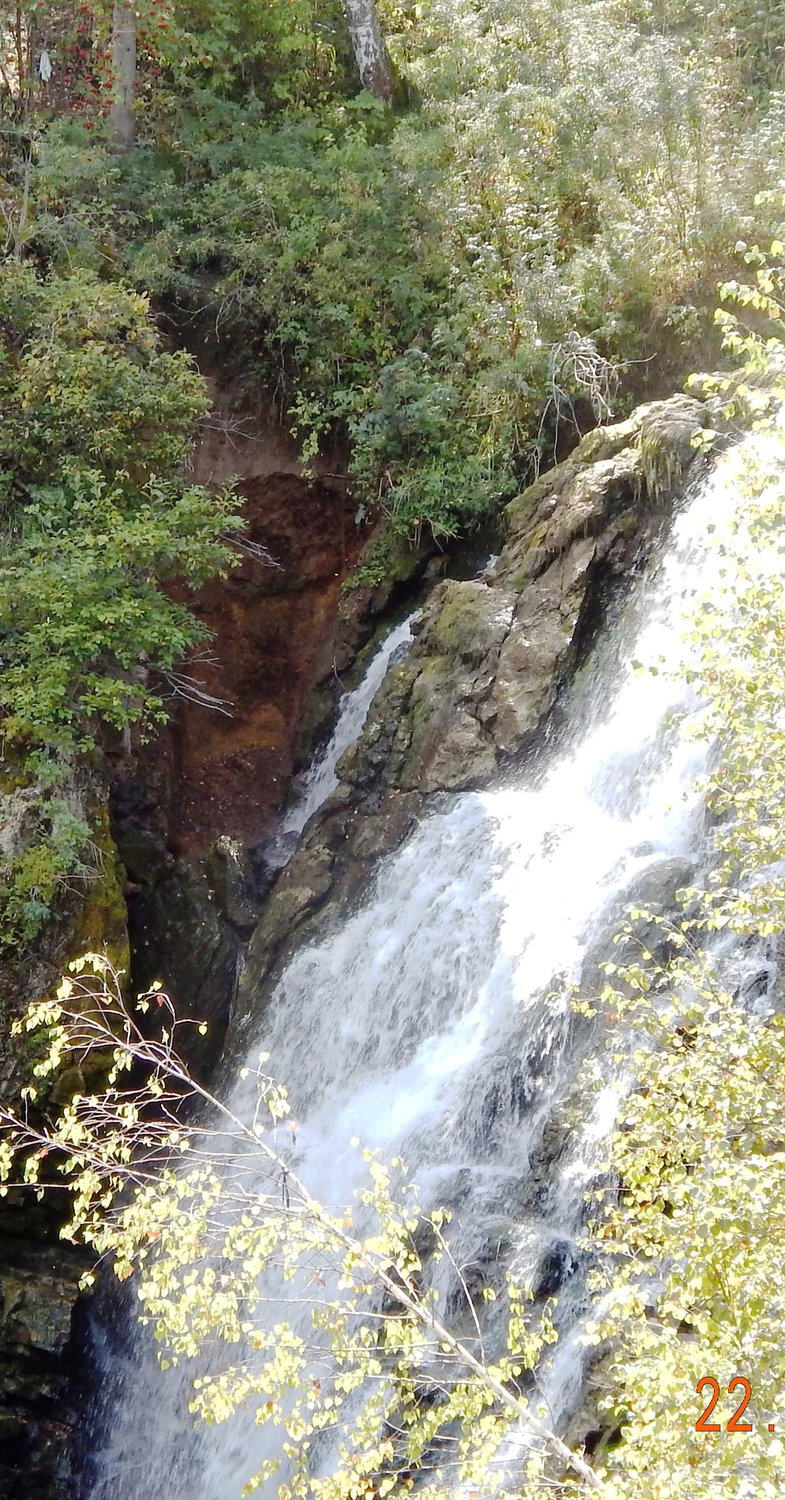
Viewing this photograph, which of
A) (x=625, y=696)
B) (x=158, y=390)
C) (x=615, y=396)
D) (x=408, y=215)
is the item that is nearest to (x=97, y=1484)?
(x=625, y=696)

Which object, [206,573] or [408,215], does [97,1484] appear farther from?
[408,215]

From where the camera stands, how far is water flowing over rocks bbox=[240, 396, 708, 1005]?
426 inches

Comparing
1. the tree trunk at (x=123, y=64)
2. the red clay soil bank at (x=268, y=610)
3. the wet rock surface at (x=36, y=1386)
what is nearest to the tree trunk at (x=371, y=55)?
the tree trunk at (x=123, y=64)

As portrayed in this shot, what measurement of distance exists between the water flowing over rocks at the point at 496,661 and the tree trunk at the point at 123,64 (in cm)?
808

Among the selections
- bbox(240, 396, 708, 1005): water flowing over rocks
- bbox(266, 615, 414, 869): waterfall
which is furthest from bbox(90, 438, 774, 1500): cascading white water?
bbox(266, 615, 414, 869): waterfall

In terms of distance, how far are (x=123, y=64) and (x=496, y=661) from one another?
9.72 meters

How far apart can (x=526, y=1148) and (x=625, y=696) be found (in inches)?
162

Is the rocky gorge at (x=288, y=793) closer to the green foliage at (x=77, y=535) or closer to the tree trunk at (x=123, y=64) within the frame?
the green foliage at (x=77, y=535)

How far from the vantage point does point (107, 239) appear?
46.2ft

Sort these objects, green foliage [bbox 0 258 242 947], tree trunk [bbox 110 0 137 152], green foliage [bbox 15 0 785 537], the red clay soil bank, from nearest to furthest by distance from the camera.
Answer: green foliage [bbox 0 258 242 947], green foliage [bbox 15 0 785 537], the red clay soil bank, tree trunk [bbox 110 0 137 152]

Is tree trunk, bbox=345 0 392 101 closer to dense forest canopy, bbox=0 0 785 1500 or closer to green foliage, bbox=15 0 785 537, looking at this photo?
dense forest canopy, bbox=0 0 785 1500

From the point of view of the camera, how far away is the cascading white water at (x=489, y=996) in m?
7.68

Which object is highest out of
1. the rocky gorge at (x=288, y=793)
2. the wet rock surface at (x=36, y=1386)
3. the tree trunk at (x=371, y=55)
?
the tree trunk at (x=371, y=55)

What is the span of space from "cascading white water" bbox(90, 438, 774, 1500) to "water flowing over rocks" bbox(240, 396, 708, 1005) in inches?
12.7
